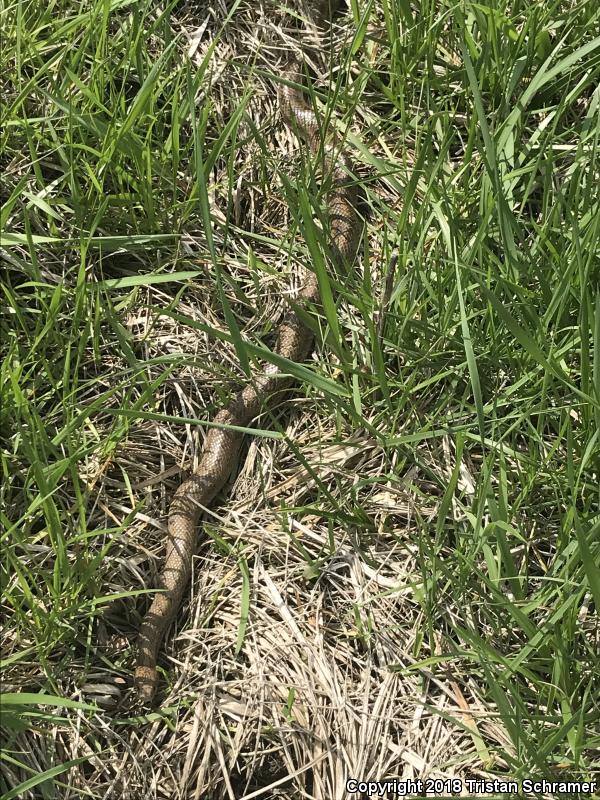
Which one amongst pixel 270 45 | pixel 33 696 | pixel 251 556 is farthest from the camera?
A: pixel 270 45

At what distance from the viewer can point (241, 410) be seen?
11.9ft

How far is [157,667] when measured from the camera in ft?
10.3

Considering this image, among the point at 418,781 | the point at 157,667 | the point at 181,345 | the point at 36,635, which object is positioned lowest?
the point at 418,781

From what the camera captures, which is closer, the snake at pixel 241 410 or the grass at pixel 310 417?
the grass at pixel 310 417

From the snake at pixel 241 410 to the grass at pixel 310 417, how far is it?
0.21ft

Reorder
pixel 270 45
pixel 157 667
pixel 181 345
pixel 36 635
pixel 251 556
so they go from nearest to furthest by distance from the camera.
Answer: pixel 36 635 < pixel 157 667 < pixel 251 556 < pixel 181 345 < pixel 270 45

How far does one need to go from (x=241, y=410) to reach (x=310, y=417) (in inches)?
10.2

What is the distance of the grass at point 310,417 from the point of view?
2.97 m

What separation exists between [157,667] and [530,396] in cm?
152

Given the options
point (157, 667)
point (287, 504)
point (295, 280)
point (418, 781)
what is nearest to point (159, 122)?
point (295, 280)

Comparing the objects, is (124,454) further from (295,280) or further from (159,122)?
(159,122)

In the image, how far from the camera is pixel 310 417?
3.61 metres

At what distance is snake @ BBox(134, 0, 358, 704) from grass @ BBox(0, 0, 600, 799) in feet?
0.21

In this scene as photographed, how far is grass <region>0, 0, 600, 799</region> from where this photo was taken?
2969 mm
